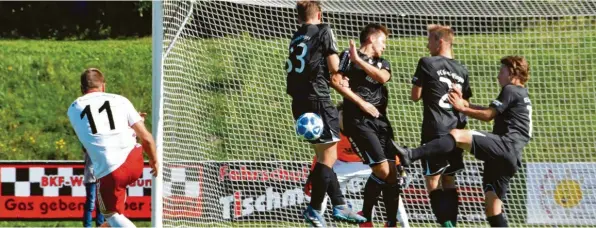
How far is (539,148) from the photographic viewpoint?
13453mm

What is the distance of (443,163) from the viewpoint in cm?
812

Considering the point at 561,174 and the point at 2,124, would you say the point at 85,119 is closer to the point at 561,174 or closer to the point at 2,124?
the point at 561,174

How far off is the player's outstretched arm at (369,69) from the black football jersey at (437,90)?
0.31 metres

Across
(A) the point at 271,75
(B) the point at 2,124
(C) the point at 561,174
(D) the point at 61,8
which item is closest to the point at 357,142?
(C) the point at 561,174

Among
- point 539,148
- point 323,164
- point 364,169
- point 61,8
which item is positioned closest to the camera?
point 323,164

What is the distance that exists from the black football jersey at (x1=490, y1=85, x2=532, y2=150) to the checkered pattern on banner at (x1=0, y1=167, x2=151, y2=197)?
209 inches

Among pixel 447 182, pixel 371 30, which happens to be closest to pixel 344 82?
pixel 371 30

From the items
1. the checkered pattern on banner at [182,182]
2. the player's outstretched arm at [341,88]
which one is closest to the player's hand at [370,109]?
the player's outstretched arm at [341,88]

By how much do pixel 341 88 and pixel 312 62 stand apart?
0.98 ft

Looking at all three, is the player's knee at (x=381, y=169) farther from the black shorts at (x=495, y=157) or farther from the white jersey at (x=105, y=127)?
the white jersey at (x=105, y=127)

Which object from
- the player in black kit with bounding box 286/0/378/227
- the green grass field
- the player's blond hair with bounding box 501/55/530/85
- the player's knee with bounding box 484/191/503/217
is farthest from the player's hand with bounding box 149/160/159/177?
the player's blond hair with bounding box 501/55/530/85

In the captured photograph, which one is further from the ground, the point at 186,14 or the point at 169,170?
the point at 186,14

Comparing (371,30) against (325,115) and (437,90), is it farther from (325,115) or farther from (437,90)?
(325,115)

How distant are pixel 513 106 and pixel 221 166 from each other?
3745 mm
